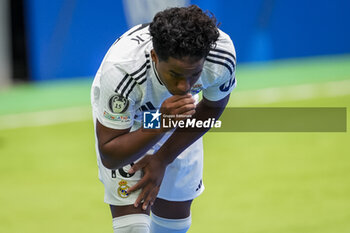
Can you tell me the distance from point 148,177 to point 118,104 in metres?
0.67

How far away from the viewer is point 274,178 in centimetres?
729

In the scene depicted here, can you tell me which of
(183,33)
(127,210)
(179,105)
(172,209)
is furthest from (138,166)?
(183,33)

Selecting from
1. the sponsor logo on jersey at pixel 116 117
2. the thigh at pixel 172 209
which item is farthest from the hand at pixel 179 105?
the thigh at pixel 172 209

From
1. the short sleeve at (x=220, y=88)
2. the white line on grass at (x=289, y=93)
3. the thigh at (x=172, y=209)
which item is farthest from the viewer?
the white line on grass at (x=289, y=93)

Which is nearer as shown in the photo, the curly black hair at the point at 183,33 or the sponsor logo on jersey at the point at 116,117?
the curly black hair at the point at 183,33

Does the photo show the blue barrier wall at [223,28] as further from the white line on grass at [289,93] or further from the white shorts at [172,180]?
the white shorts at [172,180]

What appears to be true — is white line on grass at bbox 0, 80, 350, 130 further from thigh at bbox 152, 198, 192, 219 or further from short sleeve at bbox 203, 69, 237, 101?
short sleeve at bbox 203, 69, 237, 101

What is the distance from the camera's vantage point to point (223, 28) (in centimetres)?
1256

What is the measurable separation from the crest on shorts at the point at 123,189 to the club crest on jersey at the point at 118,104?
0.67 m

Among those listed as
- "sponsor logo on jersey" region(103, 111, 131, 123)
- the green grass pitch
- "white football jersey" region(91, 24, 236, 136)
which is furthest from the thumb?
the green grass pitch

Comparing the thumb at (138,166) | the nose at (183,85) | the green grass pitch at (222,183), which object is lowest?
the green grass pitch at (222,183)

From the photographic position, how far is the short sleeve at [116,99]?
3.81 meters

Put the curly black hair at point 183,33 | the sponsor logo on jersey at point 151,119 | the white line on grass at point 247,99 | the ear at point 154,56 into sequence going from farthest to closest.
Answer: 1. the white line on grass at point 247,99
2. the sponsor logo on jersey at point 151,119
3. the ear at point 154,56
4. the curly black hair at point 183,33

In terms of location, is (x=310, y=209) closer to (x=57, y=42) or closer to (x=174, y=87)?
(x=174, y=87)
